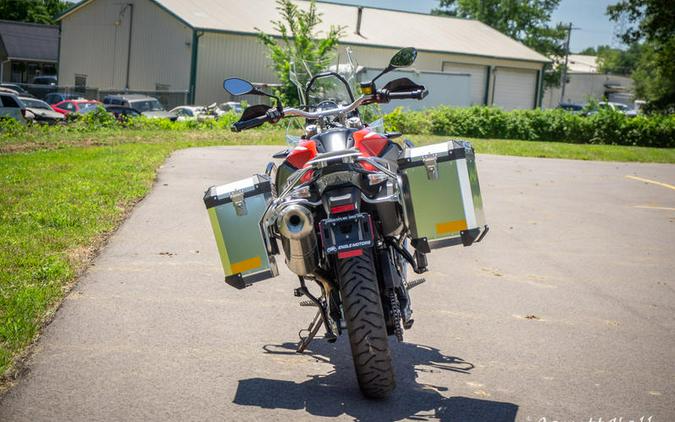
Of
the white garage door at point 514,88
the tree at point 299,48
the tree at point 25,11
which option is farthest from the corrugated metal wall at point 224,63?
the tree at point 25,11

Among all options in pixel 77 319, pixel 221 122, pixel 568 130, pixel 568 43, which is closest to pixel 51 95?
pixel 221 122

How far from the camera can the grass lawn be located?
6367mm

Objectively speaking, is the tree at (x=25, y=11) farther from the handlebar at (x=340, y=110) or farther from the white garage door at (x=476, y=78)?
the handlebar at (x=340, y=110)

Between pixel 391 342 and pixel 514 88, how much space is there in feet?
161

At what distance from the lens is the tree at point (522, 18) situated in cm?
9075

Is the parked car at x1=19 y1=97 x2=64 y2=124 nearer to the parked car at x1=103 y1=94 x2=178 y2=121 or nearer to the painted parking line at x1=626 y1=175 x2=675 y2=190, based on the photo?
the parked car at x1=103 y1=94 x2=178 y2=121

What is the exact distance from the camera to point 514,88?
53.2 metres

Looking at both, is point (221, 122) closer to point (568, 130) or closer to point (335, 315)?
point (568, 130)

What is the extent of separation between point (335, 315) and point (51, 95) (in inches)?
1555

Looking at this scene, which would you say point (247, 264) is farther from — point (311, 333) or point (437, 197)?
point (437, 197)

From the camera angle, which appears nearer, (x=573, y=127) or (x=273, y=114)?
(x=273, y=114)

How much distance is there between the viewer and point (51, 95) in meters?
41.3

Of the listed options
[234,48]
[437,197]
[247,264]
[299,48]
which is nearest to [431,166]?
[437,197]

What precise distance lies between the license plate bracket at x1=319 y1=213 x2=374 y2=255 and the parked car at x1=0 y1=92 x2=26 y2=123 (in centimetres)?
2453
